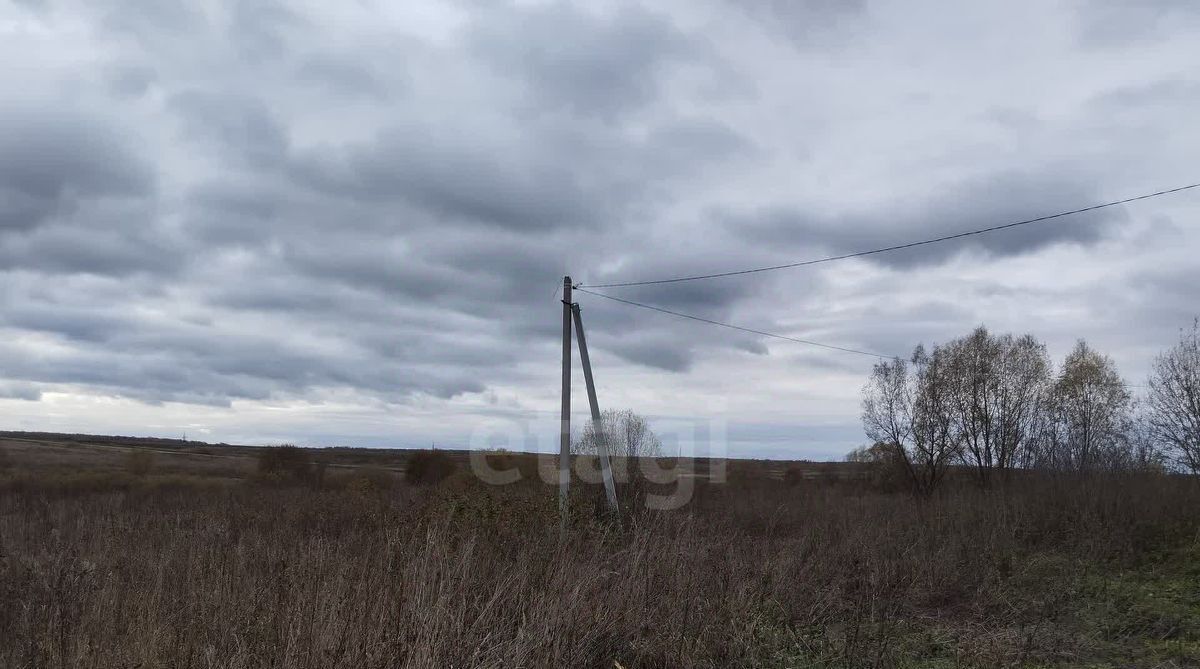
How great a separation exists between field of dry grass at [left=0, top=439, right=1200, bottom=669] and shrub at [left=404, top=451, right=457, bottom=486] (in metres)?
29.6

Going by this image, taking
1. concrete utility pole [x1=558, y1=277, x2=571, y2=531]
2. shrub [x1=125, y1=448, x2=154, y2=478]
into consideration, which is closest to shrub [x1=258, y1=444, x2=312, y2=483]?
shrub [x1=125, y1=448, x2=154, y2=478]

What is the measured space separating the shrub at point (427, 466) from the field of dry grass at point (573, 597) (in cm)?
2964

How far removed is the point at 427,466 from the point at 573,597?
41.9 metres

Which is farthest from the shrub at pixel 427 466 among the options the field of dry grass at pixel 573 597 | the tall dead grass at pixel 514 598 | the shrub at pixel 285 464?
the tall dead grass at pixel 514 598

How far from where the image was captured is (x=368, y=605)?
18.5 ft

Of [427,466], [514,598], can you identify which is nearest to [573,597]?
[514,598]

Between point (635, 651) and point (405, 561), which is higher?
point (405, 561)

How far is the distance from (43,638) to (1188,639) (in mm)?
10714

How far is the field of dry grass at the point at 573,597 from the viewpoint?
214 inches

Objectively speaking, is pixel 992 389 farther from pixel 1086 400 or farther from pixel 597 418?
pixel 597 418

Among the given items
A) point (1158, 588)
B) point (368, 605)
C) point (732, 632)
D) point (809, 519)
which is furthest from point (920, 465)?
point (368, 605)

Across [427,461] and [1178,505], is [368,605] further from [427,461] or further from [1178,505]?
[427,461]

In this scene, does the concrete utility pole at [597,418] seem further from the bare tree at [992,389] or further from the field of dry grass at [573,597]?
the bare tree at [992,389]

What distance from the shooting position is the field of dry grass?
5.44 meters
